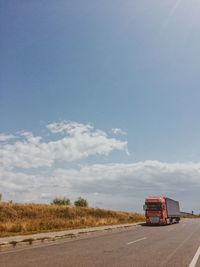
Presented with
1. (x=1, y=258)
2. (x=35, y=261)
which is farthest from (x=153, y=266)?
(x=1, y=258)

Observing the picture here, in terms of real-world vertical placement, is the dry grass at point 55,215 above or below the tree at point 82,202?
below

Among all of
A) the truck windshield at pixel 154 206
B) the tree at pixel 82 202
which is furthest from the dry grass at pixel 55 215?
the tree at pixel 82 202

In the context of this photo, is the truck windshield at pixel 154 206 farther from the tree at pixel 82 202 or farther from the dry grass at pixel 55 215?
the tree at pixel 82 202

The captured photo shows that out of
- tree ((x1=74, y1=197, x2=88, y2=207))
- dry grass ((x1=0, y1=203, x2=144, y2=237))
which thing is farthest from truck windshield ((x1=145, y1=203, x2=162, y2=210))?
tree ((x1=74, y1=197, x2=88, y2=207))

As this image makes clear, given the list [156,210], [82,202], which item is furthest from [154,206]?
[82,202]

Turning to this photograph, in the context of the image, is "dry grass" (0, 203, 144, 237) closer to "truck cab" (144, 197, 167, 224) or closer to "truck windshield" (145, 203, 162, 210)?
"truck cab" (144, 197, 167, 224)

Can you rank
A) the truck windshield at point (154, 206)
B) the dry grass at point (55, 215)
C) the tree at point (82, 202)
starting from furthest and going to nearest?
the tree at point (82, 202) < the truck windshield at point (154, 206) < the dry grass at point (55, 215)

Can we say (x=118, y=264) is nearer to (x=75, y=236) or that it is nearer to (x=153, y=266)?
(x=153, y=266)

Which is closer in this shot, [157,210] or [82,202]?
[157,210]

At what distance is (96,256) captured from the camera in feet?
42.8

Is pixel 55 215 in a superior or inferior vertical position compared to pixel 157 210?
superior

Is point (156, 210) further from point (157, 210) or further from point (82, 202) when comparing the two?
point (82, 202)

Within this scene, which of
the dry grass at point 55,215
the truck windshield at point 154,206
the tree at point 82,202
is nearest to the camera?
the dry grass at point 55,215

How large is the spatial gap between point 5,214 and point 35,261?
113 ft
